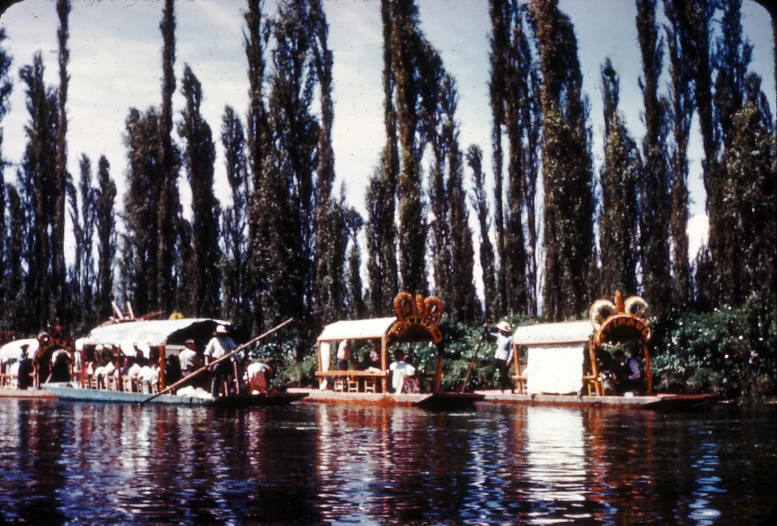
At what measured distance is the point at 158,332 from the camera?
2284 cm

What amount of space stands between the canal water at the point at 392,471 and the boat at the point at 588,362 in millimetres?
2900

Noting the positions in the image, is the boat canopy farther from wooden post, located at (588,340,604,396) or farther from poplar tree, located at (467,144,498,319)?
poplar tree, located at (467,144,498,319)

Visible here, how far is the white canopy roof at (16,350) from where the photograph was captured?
31.9 metres

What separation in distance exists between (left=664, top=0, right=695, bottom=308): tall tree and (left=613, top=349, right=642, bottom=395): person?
852 centimetres

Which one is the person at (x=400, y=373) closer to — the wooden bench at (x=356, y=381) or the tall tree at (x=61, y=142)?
the wooden bench at (x=356, y=381)

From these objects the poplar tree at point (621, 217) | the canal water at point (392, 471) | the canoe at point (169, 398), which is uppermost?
the poplar tree at point (621, 217)

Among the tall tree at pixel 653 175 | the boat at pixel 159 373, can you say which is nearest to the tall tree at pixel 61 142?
the boat at pixel 159 373

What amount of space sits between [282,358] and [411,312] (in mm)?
9856

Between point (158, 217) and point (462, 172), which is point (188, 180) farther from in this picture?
point (462, 172)

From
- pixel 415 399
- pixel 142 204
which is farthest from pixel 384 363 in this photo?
pixel 142 204

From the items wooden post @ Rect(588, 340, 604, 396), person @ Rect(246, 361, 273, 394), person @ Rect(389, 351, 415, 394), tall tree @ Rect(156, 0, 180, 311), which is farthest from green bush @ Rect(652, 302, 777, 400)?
tall tree @ Rect(156, 0, 180, 311)

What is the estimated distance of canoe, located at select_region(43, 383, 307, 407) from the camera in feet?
67.4

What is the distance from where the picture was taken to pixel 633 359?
20.8 metres

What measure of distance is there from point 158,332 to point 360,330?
4729 mm
